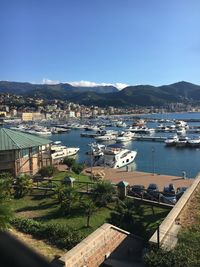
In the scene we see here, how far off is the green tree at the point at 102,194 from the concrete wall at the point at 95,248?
4278 millimetres

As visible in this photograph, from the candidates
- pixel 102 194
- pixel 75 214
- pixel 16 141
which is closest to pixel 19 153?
pixel 16 141

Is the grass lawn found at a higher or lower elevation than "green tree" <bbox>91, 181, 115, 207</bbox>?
lower

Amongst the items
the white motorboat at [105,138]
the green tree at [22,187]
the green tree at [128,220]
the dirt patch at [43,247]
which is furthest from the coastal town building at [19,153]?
the white motorboat at [105,138]

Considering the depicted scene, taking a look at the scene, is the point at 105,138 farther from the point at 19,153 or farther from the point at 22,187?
the point at 22,187

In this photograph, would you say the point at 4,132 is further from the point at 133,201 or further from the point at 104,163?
the point at 104,163

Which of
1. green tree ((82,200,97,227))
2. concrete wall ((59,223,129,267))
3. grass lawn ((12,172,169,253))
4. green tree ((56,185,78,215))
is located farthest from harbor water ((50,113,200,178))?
concrete wall ((59,223,129,267))

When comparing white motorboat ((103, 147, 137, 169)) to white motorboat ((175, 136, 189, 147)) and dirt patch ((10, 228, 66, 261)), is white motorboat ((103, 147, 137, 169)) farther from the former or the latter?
dirt patch ((10, 228, 66, 261))

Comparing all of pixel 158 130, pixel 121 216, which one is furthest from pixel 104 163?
pixel 158 130

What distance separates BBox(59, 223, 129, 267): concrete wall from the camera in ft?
27.9

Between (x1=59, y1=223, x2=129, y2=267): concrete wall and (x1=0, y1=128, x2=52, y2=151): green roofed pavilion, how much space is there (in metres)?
13.6

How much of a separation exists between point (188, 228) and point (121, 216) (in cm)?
372

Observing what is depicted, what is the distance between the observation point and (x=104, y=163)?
44969mm

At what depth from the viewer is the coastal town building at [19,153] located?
74.2ft

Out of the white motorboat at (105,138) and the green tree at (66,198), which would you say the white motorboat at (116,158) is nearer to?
the green tree at (66,198)
